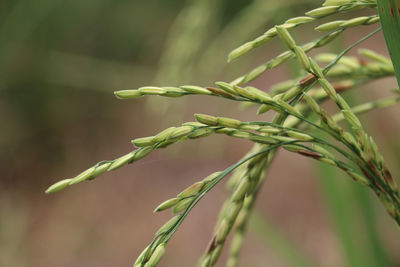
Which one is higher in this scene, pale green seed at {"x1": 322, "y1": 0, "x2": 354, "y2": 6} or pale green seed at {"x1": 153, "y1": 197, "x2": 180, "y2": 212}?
pale green seed at {"x1": 322, "y1": 0, "x2": 354, "y2": 6}

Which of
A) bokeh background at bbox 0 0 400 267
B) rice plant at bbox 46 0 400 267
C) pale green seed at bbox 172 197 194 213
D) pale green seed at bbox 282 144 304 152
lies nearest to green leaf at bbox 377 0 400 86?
rice plant at bbox 46 0 400 267

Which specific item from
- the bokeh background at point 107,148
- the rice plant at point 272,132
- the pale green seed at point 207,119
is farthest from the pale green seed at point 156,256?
the bokeh background at point 107,148

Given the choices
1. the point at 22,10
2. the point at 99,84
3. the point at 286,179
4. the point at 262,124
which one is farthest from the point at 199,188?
the point at 286,179

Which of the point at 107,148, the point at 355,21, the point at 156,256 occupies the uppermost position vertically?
the point at 107,148

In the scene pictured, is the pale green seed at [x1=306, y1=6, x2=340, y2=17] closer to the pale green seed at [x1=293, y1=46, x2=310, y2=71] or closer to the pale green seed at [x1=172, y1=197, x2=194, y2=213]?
the pale green seed at [x1=293, y1=46, x2=310, y2=71]

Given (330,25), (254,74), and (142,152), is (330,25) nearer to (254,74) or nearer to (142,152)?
(254,74)

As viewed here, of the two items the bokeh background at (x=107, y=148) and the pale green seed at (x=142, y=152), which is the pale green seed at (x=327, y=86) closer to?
the pale green seed at (x=142, y=152)

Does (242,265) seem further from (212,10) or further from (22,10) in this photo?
(212,10)

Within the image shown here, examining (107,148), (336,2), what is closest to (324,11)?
(336,2)
